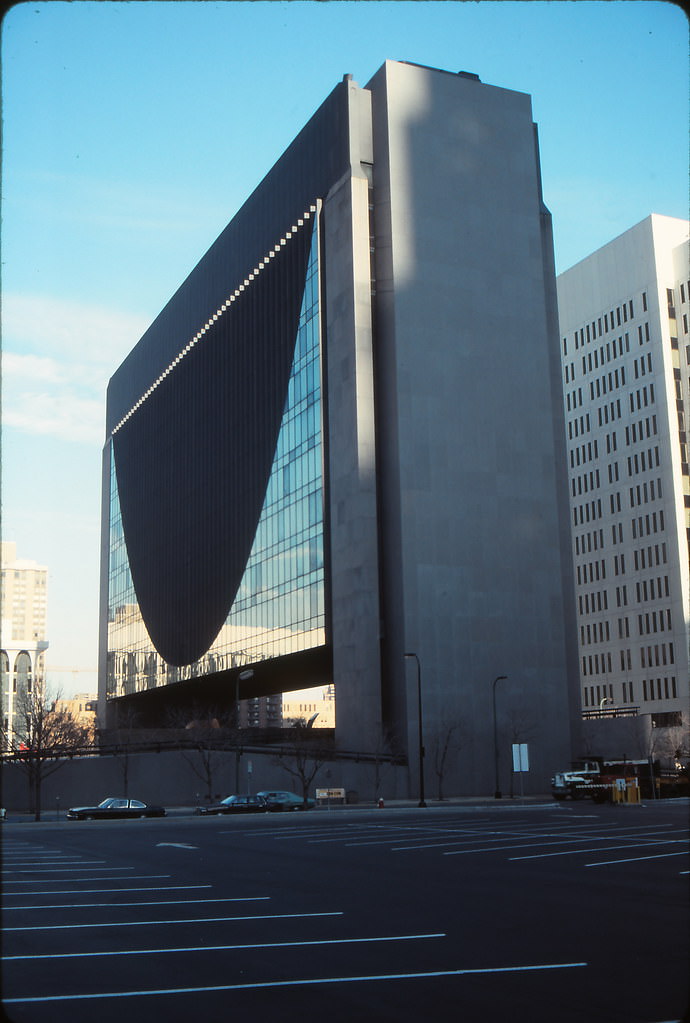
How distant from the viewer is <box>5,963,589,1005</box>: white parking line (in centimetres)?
1184

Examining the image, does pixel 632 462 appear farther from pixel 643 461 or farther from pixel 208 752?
pixel 208 752

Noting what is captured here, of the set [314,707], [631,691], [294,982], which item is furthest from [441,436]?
[314,707]

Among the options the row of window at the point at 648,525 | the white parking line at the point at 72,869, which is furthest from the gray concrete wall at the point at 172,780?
the row of window at the point at 648,525

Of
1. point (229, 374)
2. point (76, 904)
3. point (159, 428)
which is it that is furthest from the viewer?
point (159, 428)

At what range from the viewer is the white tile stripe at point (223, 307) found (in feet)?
294

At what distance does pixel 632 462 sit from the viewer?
458 ft

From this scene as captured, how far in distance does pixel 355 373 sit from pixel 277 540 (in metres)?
18.8

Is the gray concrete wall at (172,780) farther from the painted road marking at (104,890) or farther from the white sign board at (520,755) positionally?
the painted road marking at (104,890)

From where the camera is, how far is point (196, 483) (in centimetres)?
11106

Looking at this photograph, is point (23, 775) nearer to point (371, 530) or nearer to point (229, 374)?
point (371, 530)

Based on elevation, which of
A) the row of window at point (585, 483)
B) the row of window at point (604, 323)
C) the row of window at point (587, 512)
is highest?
the row of window at point (604, 323)

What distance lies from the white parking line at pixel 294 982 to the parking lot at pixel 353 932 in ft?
0.11

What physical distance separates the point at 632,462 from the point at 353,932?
129 meters

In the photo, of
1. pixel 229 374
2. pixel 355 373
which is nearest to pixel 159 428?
pixel 229 374
